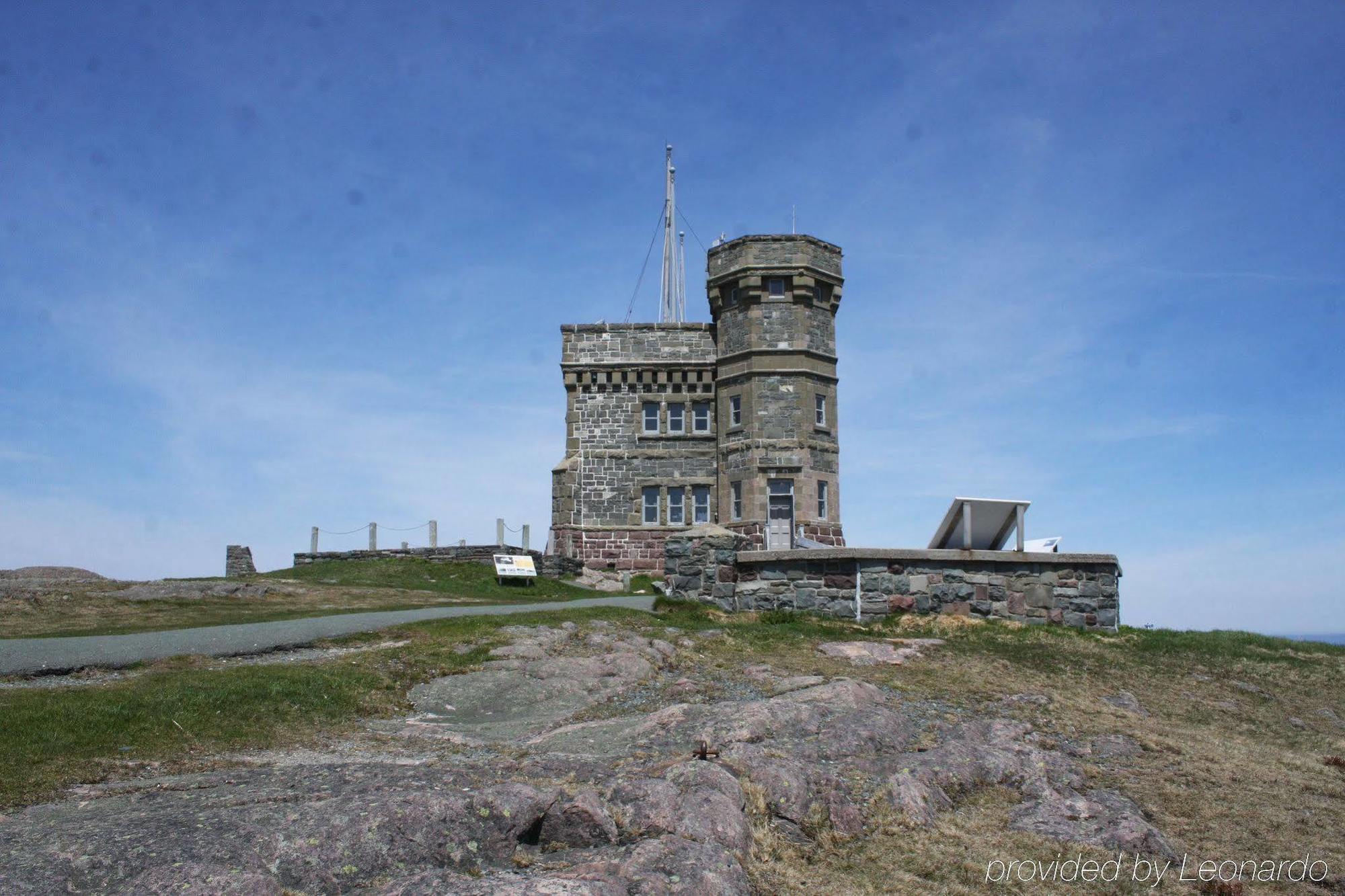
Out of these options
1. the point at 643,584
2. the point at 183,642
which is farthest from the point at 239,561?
the point at 183,642

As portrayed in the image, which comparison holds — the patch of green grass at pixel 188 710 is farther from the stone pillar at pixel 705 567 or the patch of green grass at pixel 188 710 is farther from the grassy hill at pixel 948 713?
the stone pillar at pixel 705 567

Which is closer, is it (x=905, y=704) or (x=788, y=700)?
(x=788, y=700)

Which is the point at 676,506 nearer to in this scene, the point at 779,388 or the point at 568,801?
the point at 779,388

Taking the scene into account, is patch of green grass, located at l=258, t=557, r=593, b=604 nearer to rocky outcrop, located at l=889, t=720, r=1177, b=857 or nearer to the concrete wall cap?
the concrete wall cap

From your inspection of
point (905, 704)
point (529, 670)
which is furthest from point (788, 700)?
point (529, 670)

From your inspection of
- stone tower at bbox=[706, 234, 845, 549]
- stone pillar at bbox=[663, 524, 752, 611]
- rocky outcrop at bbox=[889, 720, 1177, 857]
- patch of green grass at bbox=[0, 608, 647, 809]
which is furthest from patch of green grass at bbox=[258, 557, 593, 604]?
rocky outcrop at bbox=[889, 720, 1177, 857]

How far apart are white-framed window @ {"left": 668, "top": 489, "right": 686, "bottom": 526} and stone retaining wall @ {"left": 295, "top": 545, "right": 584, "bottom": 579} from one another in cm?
384

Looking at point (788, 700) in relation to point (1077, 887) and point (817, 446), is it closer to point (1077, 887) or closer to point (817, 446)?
point (1077, 887)

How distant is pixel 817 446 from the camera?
34.4 metres

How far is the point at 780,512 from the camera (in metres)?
33.9

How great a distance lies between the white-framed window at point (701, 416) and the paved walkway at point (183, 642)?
1788 centimetres

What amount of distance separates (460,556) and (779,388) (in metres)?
13.6

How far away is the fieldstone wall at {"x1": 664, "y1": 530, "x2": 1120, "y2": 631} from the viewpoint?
747 inches

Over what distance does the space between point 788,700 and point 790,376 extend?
80.0 feet
